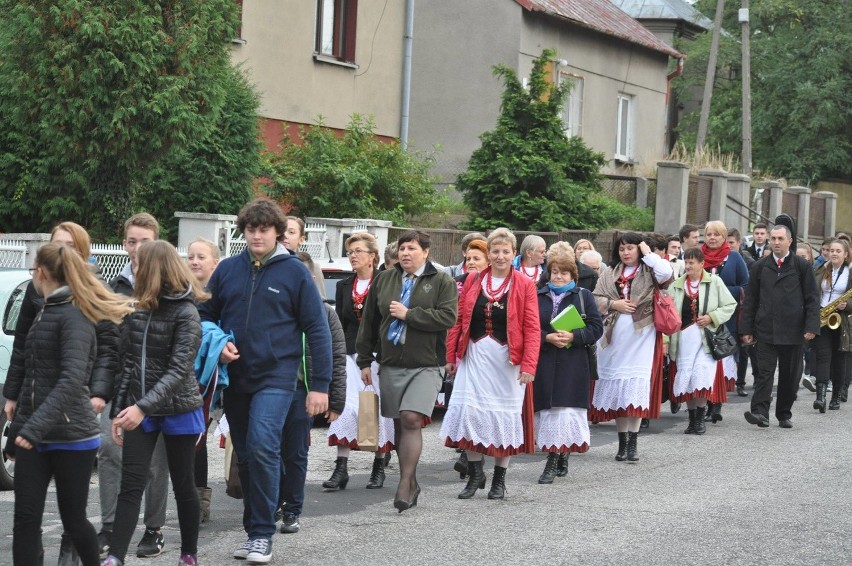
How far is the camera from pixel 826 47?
152ft

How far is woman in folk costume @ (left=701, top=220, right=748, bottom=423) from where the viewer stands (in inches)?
548

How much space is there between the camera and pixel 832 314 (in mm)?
15805

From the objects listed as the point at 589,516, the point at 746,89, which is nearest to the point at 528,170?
the point at 589,516

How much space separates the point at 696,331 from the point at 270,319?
6.95 m

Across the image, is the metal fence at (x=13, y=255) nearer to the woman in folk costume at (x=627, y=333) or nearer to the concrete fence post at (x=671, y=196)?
the woman in folk costume at (x=627, y=333)

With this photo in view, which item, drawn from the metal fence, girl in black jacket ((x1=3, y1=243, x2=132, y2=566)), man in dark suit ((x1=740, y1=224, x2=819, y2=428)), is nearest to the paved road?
girl in black jacket ((x1=3, y1=243, x2=132, y2=566))

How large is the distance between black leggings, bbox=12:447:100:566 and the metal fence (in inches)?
290

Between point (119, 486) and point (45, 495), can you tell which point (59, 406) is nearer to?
point (45, 495)

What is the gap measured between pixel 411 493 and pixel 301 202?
478 inches

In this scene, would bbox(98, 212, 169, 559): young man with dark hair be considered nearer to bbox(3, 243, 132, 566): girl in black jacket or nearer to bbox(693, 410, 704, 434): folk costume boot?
bbox(3, 243, 132, 566): girl in black jacket

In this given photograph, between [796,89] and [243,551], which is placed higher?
[796,89]

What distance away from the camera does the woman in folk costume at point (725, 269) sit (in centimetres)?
1391

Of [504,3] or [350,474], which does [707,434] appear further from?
[504,3]

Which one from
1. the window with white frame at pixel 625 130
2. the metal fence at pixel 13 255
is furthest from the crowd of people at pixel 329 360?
the window with white frame at pixel 625 130
